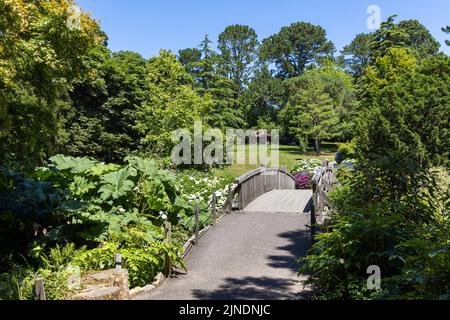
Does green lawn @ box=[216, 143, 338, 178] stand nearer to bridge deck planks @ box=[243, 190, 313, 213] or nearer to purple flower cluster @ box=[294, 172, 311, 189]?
purple flower cluster @ box=[294, 172, 311, 189]

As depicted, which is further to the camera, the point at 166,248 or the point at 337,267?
the point at 166,248

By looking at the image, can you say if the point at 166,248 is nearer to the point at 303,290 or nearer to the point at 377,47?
the point at 303,290

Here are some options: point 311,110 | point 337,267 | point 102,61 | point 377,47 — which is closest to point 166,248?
point 337,267

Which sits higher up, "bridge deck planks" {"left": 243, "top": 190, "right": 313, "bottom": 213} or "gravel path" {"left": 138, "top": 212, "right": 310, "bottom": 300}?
"bridge deck planks" {"left": 243, "top": 190, "right": 313, "bottom": 213}

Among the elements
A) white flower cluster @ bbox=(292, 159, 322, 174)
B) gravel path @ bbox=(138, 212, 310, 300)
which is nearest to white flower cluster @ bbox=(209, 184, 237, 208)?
gravel path @ bbox=(138, 212, 310, 300)

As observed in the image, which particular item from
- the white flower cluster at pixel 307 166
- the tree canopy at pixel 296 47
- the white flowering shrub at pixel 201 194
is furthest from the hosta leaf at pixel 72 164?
the tree canopy at pixel 296 47

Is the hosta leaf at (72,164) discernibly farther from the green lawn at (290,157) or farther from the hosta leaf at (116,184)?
the green lawn at (290,157)

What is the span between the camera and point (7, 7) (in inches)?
308

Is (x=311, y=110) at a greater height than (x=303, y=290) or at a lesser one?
greater

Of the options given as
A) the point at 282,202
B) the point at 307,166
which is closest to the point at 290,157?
the point at 307,166

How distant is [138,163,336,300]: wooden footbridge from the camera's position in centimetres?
687

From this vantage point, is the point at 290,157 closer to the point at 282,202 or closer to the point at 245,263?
the point at 282,202

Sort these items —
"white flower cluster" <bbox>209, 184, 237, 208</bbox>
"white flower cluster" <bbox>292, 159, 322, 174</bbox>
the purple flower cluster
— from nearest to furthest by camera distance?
"white flower cluster" <bbox>209, 184, 237, 208</bbox> → the purple flower cluster → "white flower cluster" <bbox>292, 159, 322, 174</bbox>
